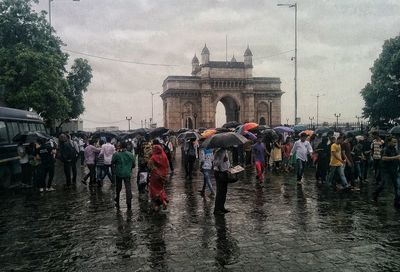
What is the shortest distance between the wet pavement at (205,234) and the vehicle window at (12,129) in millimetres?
3065

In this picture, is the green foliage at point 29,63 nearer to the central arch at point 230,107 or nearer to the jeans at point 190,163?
the jeans at point 190,163

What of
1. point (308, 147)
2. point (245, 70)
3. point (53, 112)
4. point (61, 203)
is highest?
point (245, 70)

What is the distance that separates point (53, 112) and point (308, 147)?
21.1 m

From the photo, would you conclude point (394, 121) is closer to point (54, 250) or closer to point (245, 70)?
point (54, 250)

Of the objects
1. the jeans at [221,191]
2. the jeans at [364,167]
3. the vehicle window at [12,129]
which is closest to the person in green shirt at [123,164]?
the jeans at [221,191]

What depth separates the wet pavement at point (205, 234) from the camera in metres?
5.78

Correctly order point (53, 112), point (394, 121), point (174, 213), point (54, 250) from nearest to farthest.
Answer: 1. point (54, 250)
2. point (174, 213)
3. point (53, 112)
4. point (394, 121)

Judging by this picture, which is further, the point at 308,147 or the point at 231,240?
the point at 308,147

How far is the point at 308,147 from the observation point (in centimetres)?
1428

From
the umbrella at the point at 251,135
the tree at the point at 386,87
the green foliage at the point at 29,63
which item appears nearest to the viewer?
the umbrella at the point at 251,135

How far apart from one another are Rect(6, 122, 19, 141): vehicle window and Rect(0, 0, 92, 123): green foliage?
542 inches

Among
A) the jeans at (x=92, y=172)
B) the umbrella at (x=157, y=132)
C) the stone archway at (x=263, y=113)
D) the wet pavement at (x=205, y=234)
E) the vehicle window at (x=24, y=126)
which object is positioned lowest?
the wet pavement at (x=205, y=234)

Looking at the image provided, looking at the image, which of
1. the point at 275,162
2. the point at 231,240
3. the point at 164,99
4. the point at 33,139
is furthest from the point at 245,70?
the point at 231,240

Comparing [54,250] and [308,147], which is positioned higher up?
[308,147]
